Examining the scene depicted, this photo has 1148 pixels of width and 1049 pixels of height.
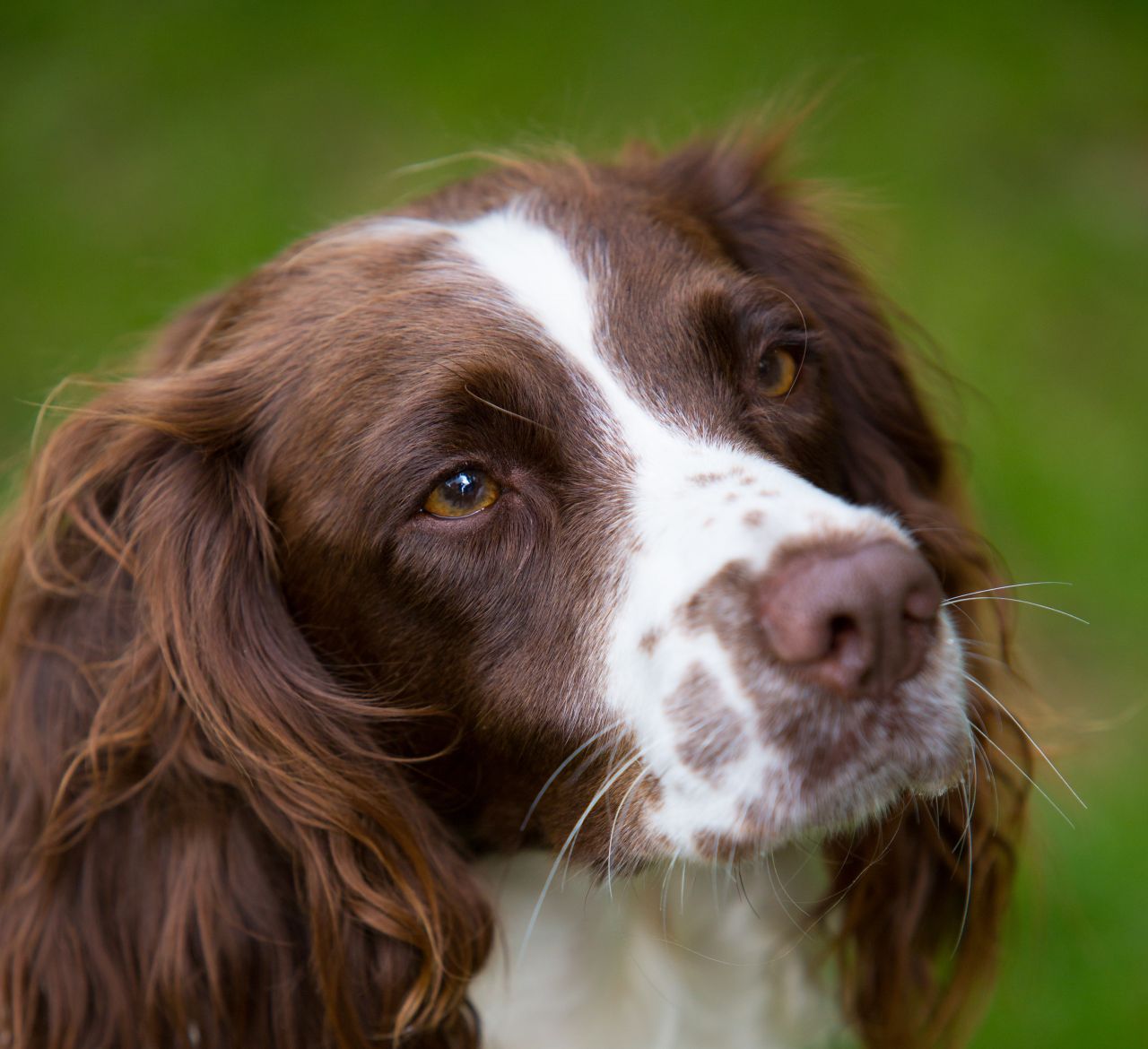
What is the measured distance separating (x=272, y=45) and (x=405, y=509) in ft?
18.5

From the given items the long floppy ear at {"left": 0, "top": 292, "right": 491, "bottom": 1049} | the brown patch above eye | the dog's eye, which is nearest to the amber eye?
the dog's eye

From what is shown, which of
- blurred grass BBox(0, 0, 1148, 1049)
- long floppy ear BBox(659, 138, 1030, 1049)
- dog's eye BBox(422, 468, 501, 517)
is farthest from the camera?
blurred grass BBox(0, 0, 1148, 1049)

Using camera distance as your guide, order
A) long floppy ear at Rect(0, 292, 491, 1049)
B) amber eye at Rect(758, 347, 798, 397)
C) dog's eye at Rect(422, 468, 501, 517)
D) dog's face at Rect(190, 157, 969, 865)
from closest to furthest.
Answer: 1. dog's face at Rect(190, 157, 969, 865)
2. dog's eye at Rect(422, 468, 501, 517)
3. long floppy ear at Rect(0, 292, 491, 1049)
4. amber eye at Rect(758, 347, 798, 397)

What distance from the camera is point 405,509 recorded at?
7.37 feet

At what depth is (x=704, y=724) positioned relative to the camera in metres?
2.02

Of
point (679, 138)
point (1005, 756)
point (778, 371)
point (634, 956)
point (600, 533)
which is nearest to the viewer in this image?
point (600, 533)

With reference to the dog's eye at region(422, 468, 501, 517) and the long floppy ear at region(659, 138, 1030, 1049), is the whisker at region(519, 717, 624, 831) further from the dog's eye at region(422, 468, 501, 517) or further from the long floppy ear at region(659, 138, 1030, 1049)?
the long floppy ear at region(659, 138, 1030, 1049)

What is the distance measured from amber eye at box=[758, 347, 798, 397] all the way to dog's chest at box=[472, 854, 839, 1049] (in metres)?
0.99

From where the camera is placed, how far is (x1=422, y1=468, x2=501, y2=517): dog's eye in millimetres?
2262

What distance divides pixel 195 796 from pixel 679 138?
13.6ft

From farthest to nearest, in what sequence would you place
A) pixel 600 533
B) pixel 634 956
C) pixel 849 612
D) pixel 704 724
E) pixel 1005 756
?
pixel 634 956 < pixel 1005 756 < pixel 600 533 < pixel 704 724 < pixel 849 612

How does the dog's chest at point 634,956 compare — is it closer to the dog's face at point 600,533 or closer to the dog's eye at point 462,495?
the dog's face at point 600,533

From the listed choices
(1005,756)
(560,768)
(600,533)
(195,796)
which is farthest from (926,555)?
(195,796)

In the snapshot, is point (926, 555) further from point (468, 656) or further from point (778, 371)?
point (468, 656)
